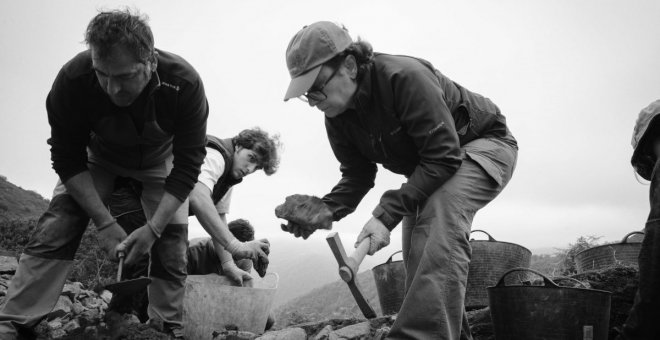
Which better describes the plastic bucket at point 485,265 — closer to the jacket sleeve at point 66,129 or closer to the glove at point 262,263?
the glove at point 262,263

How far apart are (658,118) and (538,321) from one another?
1.25 meters

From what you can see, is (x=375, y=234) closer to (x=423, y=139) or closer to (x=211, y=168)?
(x=423, y=139)

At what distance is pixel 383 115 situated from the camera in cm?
258

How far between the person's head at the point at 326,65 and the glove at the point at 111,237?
1501mm

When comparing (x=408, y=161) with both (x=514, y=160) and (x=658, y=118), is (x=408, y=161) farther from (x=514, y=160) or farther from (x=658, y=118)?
(x=658, y=118)

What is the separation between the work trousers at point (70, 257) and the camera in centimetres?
293

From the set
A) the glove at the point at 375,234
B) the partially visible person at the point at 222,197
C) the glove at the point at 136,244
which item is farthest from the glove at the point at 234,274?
the glove at the point at 375,234

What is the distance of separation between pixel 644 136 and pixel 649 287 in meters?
0.82

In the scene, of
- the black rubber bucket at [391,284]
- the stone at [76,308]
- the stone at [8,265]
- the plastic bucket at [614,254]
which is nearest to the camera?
the stone at [76,308]

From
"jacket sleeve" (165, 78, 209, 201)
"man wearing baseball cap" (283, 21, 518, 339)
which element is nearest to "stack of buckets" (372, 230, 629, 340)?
"man wearing baseball cap" (283, 21, 518, 339)

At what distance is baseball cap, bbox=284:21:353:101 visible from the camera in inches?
99.8

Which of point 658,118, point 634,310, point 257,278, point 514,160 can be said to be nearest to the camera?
point 634,310

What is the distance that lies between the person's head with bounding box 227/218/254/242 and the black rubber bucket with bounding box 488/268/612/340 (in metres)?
3.22

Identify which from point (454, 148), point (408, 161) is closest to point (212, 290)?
point (408, 161)
